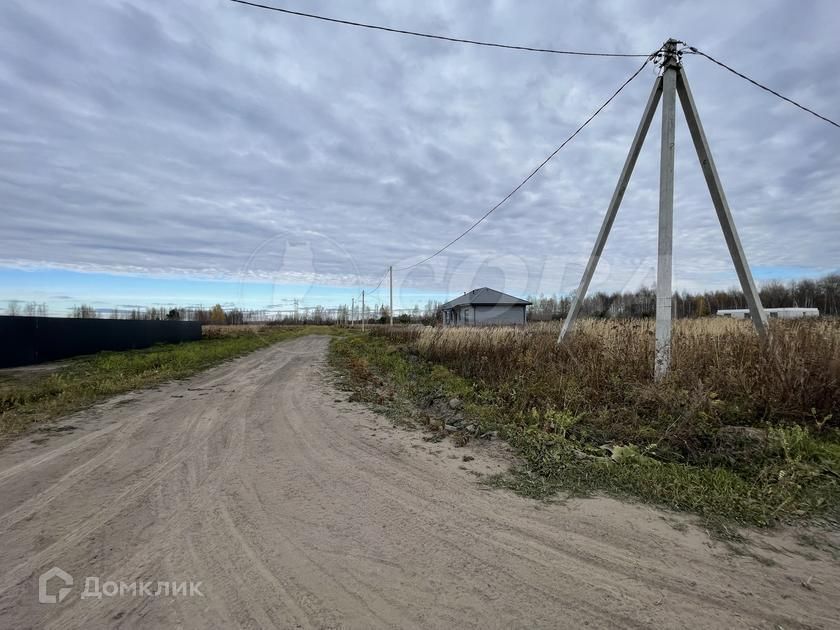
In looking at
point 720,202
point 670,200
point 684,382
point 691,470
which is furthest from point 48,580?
point 720,202

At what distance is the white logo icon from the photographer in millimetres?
2123

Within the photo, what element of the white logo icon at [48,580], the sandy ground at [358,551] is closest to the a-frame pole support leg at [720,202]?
the sandy ground at [358,551]

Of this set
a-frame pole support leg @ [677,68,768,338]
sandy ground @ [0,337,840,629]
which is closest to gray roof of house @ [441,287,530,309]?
a-frame pole support leg @ [677,68,768,338]

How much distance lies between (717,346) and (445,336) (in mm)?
7538

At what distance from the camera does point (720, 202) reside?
6383 millimetres

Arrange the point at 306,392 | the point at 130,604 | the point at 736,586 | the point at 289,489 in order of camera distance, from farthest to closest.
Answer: the point at 306,392, the point at 289,489, the point at 736,586, the point at 130,604

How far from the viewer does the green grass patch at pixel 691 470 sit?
3.08 meters

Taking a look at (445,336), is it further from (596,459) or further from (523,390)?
(596,459)

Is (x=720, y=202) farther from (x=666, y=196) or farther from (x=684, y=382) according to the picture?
(x=684, y=382)

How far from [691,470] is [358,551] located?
10.5 feet

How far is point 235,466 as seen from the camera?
4.06 metres

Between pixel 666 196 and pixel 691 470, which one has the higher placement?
pixel 666 196

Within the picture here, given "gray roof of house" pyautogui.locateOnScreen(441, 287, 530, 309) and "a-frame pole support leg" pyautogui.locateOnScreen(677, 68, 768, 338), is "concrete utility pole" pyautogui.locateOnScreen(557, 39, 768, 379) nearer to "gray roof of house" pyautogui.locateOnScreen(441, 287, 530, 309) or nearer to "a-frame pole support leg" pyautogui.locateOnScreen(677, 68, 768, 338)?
"a-frame pole support leg" pyautogui.locateOnScreen(677, 68, 768, 338)

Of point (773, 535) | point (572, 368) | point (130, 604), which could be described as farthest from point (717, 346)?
point (130, 604)
